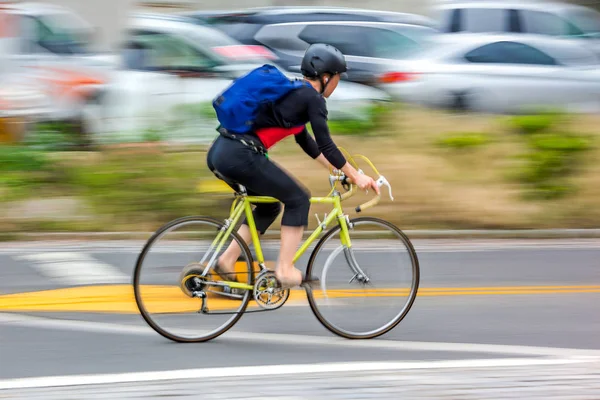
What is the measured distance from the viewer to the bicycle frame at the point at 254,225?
20.6 ft

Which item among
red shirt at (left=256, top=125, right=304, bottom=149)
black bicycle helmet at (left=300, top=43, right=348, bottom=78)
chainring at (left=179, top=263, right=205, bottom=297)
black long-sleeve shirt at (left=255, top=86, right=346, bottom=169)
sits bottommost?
chainring at (left=179, top=263, right=205, bottom=297)

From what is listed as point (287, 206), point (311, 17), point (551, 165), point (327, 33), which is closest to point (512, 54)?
point (327, 33)

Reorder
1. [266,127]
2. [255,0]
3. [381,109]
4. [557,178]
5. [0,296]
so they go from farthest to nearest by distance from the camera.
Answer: [255,0], [381,109], [557,178], [0,296], [266,127]

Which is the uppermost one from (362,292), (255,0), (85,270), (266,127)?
(266,127)

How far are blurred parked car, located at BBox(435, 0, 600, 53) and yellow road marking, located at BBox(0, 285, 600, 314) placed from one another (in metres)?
8.37

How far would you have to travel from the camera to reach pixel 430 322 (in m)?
6.98

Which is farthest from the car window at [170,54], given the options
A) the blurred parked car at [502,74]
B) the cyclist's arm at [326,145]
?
the cyclist's arm at [326,145]

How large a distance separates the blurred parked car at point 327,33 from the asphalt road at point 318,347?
324 inches

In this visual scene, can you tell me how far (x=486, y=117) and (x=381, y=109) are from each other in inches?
51.1

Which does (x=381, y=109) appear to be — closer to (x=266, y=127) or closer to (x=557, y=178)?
(x=557, y=178)

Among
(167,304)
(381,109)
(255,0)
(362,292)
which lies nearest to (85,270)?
(167,304)

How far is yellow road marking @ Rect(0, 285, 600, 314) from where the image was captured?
636 centimetres

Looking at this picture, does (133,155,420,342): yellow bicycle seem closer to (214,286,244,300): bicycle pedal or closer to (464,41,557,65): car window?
(214,286,244,300): bicycle pedal

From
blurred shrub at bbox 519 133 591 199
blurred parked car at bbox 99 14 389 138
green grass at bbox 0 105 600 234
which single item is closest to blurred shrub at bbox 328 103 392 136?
green grass at bbox 0 105 600 234
